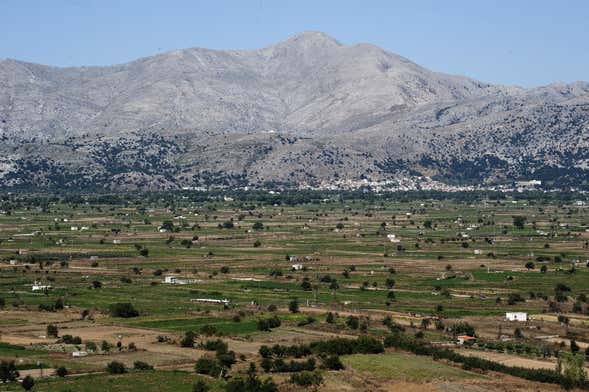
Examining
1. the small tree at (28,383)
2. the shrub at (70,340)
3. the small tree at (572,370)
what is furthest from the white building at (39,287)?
the small tree at (572,370)

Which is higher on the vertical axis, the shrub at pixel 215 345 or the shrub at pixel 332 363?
the shrub at pixel 215 345

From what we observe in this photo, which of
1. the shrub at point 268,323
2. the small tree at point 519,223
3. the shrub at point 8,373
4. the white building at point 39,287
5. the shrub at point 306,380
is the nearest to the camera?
the shrub at point 8,373

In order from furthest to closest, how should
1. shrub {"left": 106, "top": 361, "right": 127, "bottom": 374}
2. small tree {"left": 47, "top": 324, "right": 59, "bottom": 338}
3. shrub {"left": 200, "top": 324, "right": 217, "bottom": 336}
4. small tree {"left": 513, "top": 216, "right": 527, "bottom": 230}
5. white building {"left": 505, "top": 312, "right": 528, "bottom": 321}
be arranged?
small tree {"left": 513, "top": 216, "right": 527, "bottom": 230} → white building {"left": 505, "top": 312, "right": 528, "bottom": 321} → shrub {"left": 200, "top": 324, "right": 217, "bottom": 336} → small tree {"left": 47, "top": 324, "right": 59, "bottom": 338} → shrub {"left": 106, "top": 361, "right": 127, "bottom": 374}

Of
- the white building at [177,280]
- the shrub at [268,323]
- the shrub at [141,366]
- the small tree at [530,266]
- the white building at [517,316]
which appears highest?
the small tree at [530,266]

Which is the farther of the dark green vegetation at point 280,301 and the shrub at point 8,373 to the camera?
the dark green vegetation at point 280,301

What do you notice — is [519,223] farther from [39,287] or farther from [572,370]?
[572,370]

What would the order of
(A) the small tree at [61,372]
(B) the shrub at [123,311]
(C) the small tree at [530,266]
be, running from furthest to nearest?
(C) the small tree at [530,266]
(B) the shrub at [123,311]
(A) the small tree at [61,372]

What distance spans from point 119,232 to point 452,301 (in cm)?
7699

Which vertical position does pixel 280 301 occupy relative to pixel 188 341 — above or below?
above

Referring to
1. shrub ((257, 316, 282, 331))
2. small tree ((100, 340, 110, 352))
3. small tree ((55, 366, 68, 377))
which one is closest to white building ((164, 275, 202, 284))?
shrub ((257, 316, 282, 331))

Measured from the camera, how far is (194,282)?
10469 cm

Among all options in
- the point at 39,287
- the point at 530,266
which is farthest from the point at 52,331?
the point at 530,266

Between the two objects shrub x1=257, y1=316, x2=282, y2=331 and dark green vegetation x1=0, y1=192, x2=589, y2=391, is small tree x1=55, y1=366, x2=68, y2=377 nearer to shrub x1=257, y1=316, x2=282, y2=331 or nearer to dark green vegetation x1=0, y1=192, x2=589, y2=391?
dark green vegetation x1=0, y1=192, x2=589, y2=391

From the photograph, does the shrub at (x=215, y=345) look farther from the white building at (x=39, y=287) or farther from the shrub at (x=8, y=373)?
the white building at (x=39, y=287)
